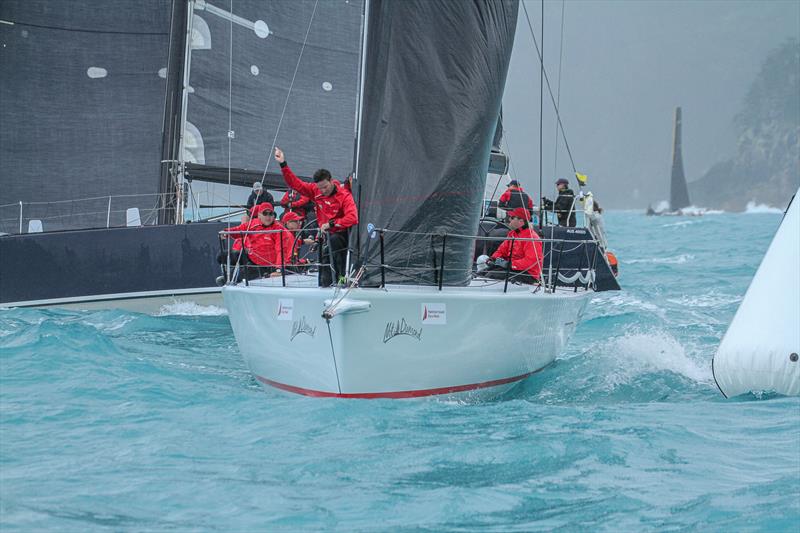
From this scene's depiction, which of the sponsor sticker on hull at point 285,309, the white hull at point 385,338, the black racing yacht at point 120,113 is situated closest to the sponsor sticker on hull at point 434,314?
the white hull at point 385,338

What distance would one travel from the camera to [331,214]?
795 cm

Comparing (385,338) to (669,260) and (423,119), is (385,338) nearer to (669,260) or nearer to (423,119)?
(423,119)

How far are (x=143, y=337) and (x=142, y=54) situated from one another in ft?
18.2

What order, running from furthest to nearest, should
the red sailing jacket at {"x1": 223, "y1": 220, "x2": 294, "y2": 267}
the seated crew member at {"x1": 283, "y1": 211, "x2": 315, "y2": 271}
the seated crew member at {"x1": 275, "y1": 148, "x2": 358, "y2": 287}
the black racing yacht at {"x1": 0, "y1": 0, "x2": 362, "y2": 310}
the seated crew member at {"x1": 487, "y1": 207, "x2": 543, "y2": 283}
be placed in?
1. the black racing yacht at {"x1": 0, "y1": 0, "x2": 362, "y2": 310}
2. the red sailing jacket at {"x1": 223, "y1": 220, "x2": 294, "y2": 267}
3. the seated crew member at {"x1": 487, "y1": 207, "x2": 543, "y2": 283}
4. the seated crew member at {"x1": 283, "y1": 211, "x2": 315, "y2": 271}
5. the seated crew member at {"x1": 275, "y1": 148, "x2": 358, "y2": 287}

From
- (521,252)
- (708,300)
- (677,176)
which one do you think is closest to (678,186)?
(677,176)

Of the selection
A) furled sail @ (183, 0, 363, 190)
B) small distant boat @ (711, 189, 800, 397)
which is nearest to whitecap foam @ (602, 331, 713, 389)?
small distant boat @ (711, 189, 800, 397)

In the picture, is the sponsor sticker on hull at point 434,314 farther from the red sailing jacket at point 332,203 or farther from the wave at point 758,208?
the wave at point 758,208

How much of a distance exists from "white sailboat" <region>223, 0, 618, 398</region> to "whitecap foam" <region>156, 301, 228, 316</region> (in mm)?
5754

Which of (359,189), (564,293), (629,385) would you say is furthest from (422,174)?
(629,385)

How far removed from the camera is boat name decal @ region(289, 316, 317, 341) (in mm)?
7000

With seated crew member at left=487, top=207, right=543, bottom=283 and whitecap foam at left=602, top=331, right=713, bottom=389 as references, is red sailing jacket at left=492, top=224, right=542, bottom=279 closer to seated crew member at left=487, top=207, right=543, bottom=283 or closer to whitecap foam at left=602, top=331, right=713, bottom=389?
seated crew member at left=487, top=207, right=543, bottom=283

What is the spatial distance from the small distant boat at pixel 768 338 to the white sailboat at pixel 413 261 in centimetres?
150

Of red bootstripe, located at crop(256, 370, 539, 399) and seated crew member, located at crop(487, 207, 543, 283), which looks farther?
seated crew member, located at crop(487, 207, 543, 283)

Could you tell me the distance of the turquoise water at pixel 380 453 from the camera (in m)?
5.12
